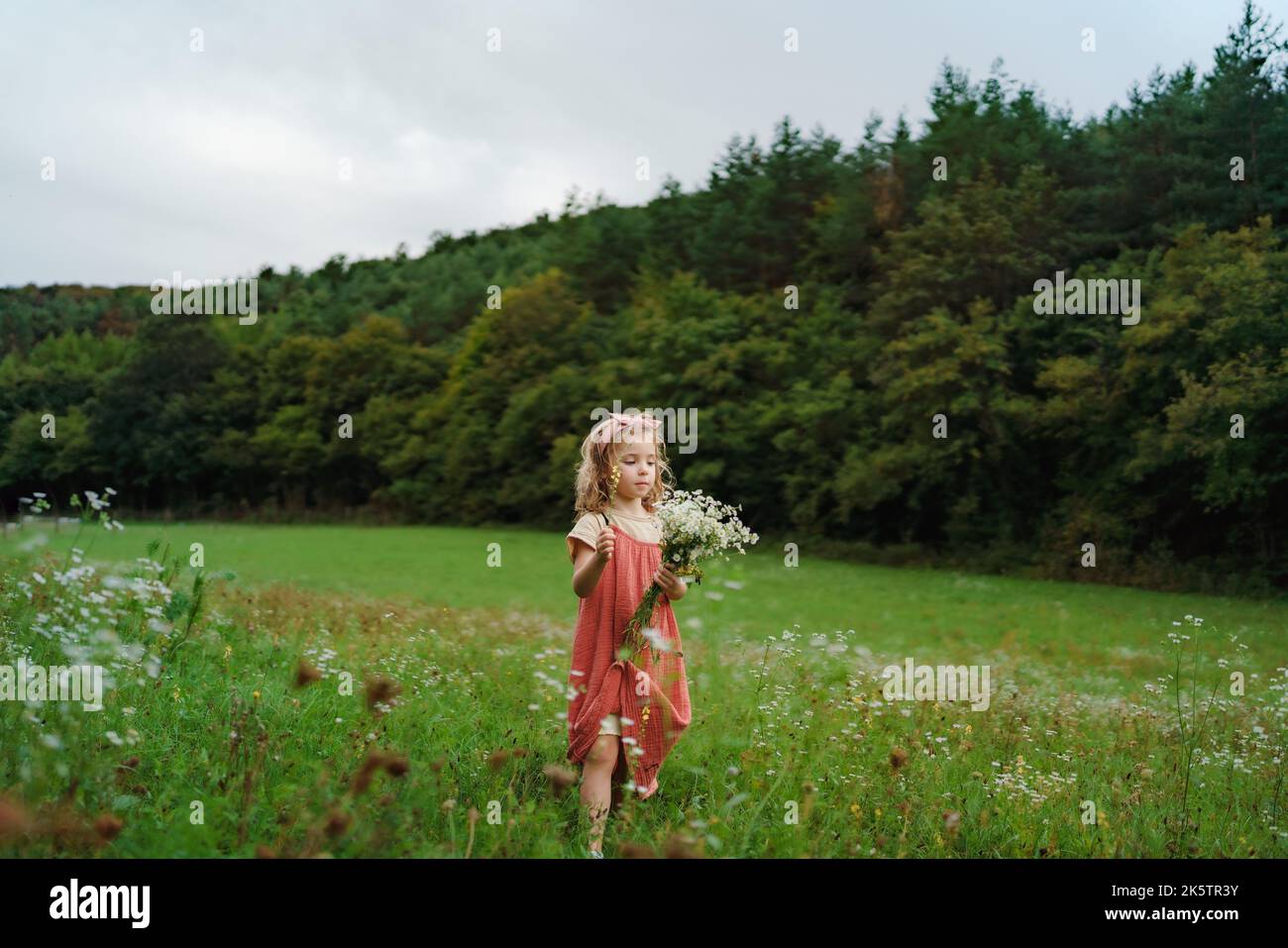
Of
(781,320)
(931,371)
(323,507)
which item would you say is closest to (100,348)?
(323,507)

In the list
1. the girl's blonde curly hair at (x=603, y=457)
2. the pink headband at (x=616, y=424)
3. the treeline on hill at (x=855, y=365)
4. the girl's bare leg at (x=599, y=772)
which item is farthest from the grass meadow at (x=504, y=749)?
the treeline on hill at (x=855, y=365)

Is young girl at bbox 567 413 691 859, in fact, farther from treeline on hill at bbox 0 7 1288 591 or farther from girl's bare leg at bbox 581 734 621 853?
treeline on hill at bbox 0 7 1288 591

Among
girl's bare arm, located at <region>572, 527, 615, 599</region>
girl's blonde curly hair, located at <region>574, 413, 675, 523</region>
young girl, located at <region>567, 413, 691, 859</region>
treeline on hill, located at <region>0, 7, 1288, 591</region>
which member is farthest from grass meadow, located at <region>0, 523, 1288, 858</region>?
treeline on hill, located at <region>0, 7, 1288, 591</region>

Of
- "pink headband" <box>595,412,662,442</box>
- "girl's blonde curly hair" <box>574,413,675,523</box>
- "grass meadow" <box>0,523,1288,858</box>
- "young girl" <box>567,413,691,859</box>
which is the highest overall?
"pink headband" <box>595,412,662,442</box>

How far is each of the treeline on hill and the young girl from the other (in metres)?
23.3

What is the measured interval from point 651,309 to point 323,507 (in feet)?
82.2

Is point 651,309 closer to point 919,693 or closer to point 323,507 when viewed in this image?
point 323,507

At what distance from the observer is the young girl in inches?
202

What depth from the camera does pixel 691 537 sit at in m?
4.81

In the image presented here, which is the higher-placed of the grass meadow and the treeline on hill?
the treeline on hill

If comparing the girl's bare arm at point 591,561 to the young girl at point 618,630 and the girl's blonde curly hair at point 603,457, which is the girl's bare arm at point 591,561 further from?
the girl's blonde curly hair at point 603,457

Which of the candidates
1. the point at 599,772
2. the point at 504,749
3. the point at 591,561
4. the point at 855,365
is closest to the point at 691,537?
the point at 591,561

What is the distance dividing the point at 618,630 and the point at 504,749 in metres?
1.08

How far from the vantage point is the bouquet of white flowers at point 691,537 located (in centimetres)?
479
